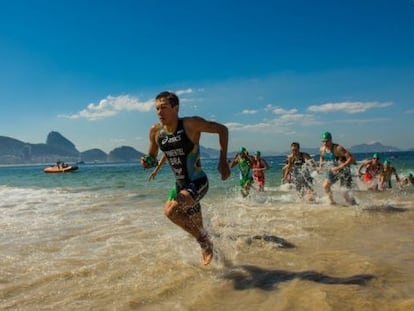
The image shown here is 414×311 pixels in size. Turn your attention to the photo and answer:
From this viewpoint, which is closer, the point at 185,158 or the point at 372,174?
the point at 185,158

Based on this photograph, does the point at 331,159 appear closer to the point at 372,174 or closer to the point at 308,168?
the point at 308,168

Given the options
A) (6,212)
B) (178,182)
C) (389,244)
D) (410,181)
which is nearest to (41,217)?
(6,212)

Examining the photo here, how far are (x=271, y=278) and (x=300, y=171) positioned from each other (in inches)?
338

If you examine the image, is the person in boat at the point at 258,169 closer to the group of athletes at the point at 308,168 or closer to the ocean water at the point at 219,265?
the group of athletes at the point at 308,168

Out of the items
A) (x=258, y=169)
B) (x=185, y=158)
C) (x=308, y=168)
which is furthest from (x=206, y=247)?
(x=258, y=169)

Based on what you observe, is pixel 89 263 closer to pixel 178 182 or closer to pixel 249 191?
pixel 178 182

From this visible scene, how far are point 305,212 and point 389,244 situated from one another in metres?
3.84

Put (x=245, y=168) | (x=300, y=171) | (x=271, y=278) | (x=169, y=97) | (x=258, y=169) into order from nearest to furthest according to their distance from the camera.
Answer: (x=271, y=278) < (x=169, y=97) < (x=300, y=171) < (x=245, y=168) < (x=258, y=169)

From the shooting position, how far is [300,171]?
12.9 meters

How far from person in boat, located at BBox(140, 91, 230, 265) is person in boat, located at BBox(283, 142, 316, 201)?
7901mm

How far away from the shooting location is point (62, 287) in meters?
4.53

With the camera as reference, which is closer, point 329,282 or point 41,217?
point 329,282

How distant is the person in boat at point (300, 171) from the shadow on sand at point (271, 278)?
8131 millimetres

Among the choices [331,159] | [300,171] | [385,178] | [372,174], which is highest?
[331,159]
